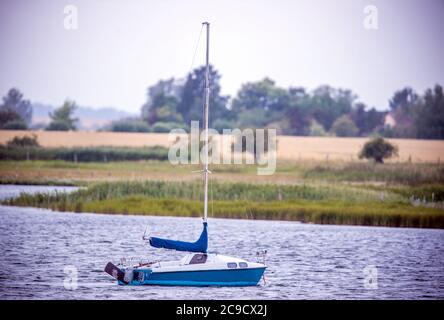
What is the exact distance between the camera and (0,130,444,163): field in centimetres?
13204

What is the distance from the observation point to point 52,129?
177 metres

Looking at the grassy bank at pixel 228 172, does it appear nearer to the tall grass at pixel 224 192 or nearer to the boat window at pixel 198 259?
the tall grass at pixel 224 192

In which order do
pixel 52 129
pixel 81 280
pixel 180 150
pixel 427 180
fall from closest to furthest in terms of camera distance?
pixel 81 280, pixel 427 180, pixel 180 150, pixel 52 129

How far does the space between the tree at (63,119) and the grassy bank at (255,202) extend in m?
98.2

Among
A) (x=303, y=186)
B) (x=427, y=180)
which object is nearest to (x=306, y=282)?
(x=303, y=186)

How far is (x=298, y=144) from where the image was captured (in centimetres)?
15212

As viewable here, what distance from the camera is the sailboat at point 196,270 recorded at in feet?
152

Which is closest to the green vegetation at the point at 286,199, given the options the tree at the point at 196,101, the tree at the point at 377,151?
the tree at the point at 377,151

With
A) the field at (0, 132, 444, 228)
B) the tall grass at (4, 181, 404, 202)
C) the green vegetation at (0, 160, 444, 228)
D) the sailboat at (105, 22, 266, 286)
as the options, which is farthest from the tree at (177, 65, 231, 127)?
the sailboat at (105, 22, 266, 286)

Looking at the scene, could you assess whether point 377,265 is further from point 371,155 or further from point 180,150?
point 180,150

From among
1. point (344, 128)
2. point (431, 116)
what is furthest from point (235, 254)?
point (344, 128)

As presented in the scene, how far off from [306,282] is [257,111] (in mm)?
149150

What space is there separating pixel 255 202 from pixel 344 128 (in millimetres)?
117811

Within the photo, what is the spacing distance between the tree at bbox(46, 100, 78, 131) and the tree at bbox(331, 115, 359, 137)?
4691 centimetres
